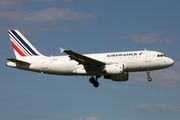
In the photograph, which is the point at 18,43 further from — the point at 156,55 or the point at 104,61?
the point at 156,55

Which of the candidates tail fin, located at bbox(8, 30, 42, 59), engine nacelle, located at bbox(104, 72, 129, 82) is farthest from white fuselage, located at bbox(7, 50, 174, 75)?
engine nacelle, located at bbox(104, 72, 129, 82)

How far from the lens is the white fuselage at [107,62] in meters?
66.8

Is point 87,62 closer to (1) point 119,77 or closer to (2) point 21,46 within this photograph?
(1) point 119,77

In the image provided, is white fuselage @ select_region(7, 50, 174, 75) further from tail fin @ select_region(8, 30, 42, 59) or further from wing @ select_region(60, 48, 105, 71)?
tail fin @ select_region(8, 30, 42, 59)

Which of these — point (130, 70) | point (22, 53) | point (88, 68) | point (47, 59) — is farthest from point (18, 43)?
point (130, 70)

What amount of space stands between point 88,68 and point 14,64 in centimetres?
987

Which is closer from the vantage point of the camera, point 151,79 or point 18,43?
point 151,79

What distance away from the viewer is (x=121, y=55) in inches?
2657

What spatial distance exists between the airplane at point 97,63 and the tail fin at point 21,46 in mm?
714

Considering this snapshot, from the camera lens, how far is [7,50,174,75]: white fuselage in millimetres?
66750

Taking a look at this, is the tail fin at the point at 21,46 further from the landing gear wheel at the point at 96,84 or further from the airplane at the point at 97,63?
the landing gear wheel at the point at 96,84

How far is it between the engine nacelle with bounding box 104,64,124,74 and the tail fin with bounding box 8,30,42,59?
10.6 meters

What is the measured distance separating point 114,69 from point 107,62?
1645 millimetres

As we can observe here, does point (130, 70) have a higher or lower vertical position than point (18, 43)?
lower
